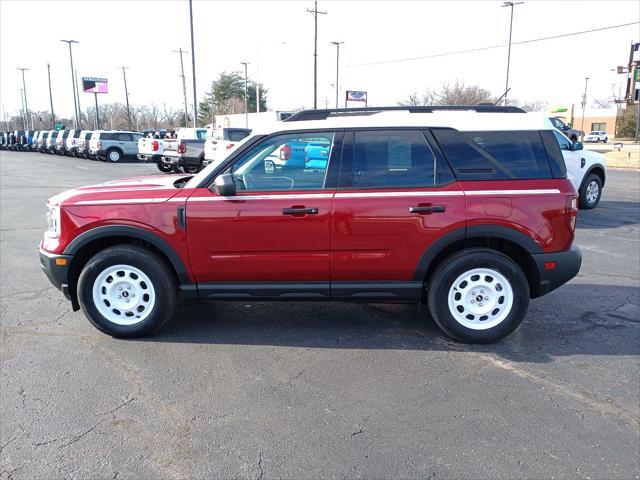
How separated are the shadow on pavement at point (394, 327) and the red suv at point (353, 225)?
28 centimetres

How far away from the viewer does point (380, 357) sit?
4.16m

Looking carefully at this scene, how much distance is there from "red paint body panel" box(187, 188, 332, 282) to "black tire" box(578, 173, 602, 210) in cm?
936

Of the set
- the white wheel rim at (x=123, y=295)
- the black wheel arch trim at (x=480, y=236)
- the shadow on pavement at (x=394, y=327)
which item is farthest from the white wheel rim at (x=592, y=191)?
the white wheel rim at (x=123, y=295)

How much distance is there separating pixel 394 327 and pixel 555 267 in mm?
1466

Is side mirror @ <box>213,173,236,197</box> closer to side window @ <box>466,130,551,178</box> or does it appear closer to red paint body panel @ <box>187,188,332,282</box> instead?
red paint body panel @ <box>187,188,332,282</box>

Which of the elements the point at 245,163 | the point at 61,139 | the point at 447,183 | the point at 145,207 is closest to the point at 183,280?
the point at 145,207

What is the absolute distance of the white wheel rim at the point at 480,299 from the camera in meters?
4.36

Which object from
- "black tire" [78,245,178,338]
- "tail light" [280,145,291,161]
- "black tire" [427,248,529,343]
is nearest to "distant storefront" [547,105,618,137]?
"black tire" [427,248,529,343]

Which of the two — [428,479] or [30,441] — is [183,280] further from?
[428,479]

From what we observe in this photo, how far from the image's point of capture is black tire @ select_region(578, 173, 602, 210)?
38.1 feet

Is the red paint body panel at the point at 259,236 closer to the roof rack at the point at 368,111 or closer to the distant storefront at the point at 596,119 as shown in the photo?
the roof rack at the point at 368,111

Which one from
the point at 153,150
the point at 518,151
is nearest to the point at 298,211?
the point at 518,151

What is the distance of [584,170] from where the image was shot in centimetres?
1141

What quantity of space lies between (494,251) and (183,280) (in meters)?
2.62
